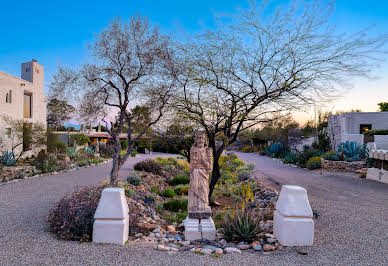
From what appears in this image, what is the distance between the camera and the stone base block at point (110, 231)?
449 cm

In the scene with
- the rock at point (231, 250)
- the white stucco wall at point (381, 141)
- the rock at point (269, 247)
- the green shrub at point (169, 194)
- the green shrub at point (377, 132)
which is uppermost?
the green shrub at point (377, 132)

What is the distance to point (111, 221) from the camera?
14.8 ft

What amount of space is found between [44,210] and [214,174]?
4.25 metres

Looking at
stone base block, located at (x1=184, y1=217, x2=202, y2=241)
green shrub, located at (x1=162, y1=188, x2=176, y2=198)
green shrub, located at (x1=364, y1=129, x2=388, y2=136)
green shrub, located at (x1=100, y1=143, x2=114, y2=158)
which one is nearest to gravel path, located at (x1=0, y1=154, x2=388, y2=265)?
stone base block, located at (x1=184, y1=217, x2=202, y2=241)

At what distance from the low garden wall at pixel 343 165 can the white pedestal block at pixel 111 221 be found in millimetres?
14767

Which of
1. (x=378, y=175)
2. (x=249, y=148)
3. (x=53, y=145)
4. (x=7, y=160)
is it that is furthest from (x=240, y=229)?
(x=249, y=148)

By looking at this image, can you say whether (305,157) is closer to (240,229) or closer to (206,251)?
(240,229)

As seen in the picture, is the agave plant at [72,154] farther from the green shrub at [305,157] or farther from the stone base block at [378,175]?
the stone base block at [378,175]

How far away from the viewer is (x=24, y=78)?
64.4 feet

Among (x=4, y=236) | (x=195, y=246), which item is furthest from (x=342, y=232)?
(x=4, y=236)

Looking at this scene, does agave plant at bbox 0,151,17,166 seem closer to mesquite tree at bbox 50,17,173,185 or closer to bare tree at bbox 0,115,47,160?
bare tree at bbox 0,115,47,160

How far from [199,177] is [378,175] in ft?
35.3

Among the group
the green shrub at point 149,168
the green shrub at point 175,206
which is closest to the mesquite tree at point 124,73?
the green shrub at point 175,206

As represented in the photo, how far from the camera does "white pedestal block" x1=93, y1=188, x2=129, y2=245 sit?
4.49 metres
